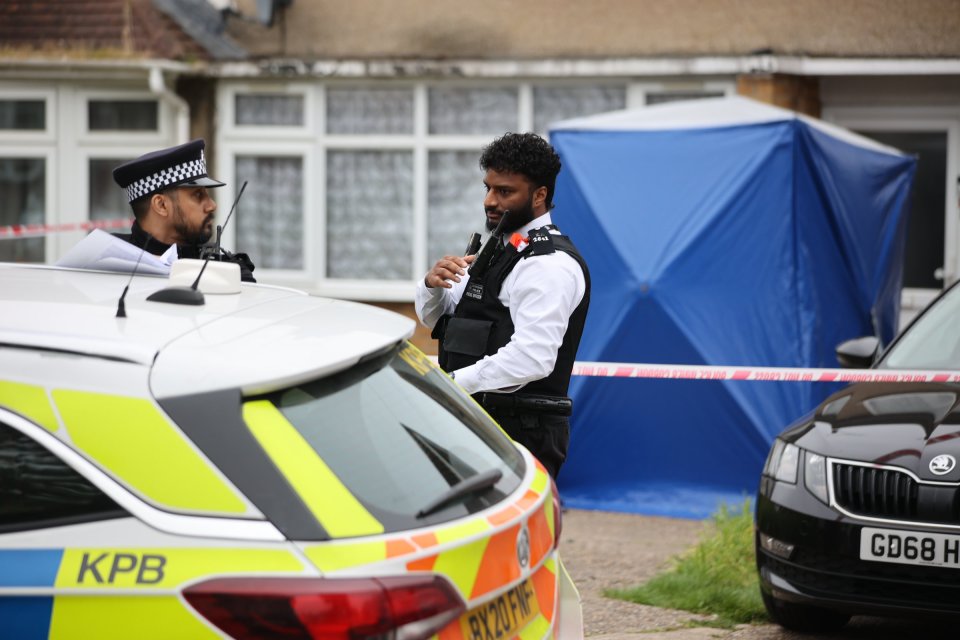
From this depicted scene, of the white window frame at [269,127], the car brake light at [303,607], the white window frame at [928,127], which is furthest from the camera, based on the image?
the white window frame at [269,127]

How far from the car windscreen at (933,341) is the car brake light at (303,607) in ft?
13.9

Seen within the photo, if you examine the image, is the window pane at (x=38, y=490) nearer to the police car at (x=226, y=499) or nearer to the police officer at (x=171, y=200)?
the police car at (x=226, y=499)

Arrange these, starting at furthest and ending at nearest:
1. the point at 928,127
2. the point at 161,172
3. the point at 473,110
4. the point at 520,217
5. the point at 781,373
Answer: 1. the point at 473,110
2. the point at 928,127
3. the point at 781,373
4. the point at 161,172
5. the point at 520,217

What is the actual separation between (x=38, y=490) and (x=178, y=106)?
10623 mm

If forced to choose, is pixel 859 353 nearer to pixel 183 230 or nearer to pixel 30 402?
pixel 183 230

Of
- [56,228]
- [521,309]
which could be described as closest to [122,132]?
[56,228]

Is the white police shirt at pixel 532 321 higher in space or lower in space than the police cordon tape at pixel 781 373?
higher

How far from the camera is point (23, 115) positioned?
43.6ft

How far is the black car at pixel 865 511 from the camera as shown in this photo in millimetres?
5039

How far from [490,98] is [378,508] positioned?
10.2m

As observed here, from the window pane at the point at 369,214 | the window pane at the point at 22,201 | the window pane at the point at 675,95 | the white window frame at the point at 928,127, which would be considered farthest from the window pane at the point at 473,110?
the window pane at the point at 22,201

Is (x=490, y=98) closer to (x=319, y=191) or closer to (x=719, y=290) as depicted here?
(x=319, y=191)

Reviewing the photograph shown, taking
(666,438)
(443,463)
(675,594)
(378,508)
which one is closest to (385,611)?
(378,508)

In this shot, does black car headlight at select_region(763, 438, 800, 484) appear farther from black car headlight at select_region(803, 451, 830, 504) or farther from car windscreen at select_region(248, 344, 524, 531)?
car windscreen at select_region(248, 344, 524, 531)
